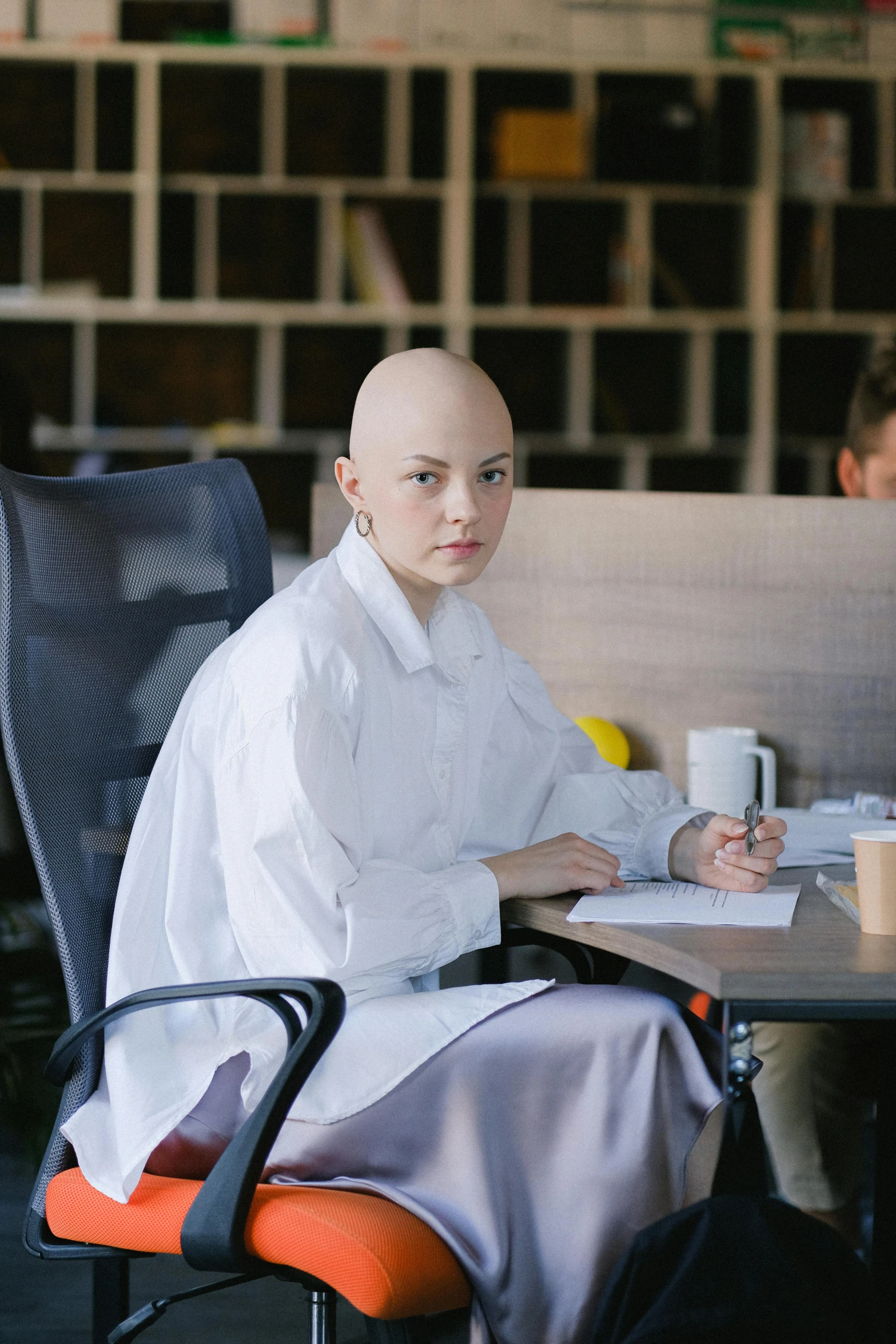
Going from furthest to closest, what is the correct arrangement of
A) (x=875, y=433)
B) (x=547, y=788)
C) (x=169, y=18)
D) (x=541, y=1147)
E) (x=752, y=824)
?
(x=169, y=18), (x=875, y=433), (x=547, y=788), (x=752, y=824), (x=541, y=1147)

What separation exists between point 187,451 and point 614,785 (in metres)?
3.40

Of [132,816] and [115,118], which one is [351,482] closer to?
[132,816]

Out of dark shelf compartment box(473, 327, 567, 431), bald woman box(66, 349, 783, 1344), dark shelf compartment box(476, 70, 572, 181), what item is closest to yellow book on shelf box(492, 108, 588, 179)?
dark shelf compartment box(476, 70, 572, 181)

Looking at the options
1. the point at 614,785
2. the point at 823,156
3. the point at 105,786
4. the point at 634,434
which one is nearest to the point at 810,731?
the point at 614,785

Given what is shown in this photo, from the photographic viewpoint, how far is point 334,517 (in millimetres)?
2090

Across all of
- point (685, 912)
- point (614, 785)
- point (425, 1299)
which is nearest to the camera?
point (425, 1299)

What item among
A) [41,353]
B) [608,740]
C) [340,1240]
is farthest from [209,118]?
[340,1240]

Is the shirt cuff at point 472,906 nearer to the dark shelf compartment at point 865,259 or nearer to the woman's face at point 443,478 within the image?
the woman's face at point 443,478

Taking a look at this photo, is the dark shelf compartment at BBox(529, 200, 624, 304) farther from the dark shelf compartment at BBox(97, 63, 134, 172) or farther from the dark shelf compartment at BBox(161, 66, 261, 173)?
the dark shelf compartment at BBox(97, 63, 134, 172)

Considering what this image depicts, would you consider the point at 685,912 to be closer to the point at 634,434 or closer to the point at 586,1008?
the point at 586,1008

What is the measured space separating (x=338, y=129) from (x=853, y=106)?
1.70m

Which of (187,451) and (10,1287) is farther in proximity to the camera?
(187,451)

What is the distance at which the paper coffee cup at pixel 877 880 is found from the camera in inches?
47.9

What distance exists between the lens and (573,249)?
479 cm
